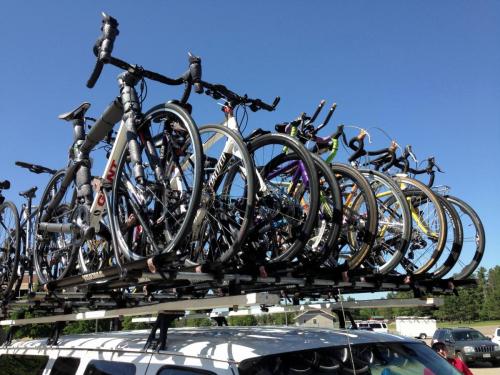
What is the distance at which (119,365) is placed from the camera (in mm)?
3127

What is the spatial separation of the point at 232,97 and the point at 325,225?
1663 mm

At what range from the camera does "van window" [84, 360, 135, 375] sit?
9.93 ft

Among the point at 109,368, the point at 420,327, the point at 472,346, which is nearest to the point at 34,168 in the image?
the point at 109,368

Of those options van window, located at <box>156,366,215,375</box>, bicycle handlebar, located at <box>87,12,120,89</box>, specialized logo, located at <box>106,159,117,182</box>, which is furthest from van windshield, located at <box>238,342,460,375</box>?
bicycle handlebar, located at <box>87,12,120,89</box>

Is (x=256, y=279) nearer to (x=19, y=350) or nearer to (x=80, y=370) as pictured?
(x=80, y=370)

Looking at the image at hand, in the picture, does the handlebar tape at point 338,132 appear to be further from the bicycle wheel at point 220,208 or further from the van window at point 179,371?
the van window at point 179,371

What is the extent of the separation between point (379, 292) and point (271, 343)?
6.77ft

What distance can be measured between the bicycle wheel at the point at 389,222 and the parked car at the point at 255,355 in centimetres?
210

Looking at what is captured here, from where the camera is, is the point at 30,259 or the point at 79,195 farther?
the point at 30,259

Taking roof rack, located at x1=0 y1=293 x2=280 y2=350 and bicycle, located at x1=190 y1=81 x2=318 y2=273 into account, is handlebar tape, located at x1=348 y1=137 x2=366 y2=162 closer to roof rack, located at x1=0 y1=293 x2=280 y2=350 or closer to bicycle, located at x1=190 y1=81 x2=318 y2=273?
bicycle, located at x1=190 y1=81 x2=318 y2=273

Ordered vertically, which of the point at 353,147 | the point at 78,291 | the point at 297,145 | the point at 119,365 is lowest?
the point at 119,365

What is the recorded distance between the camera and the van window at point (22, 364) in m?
4.09

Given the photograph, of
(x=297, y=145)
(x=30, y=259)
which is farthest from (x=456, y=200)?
(x=30, y=259)

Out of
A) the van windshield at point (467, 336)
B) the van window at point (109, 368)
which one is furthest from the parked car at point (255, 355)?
the van windshield at point (467, 336)
